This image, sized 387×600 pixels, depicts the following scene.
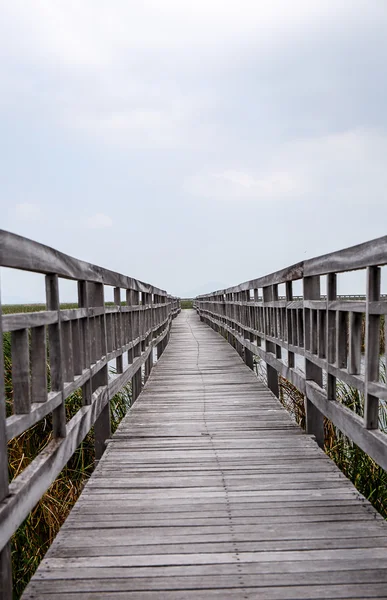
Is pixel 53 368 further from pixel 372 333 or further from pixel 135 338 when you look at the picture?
pixel 135 338

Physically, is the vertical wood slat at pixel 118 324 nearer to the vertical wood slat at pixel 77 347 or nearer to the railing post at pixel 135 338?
the railing post at pixel 135 338

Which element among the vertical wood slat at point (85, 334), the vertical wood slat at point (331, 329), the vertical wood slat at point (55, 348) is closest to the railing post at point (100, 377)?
the vertical wood slat at point (85, 334)

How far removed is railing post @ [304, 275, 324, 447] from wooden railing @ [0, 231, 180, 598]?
5.58 ft

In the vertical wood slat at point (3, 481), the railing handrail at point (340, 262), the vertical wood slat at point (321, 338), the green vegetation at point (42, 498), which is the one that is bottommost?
the green vegetation at point (42, 498)

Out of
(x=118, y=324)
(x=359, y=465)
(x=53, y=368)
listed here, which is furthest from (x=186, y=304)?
(x=53, y=368)

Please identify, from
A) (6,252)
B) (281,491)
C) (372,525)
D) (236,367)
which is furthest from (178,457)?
(236,367)

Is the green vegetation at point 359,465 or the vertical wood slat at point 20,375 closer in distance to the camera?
the vertical wood slat at point 20,375

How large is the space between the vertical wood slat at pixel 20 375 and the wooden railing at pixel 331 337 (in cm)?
172

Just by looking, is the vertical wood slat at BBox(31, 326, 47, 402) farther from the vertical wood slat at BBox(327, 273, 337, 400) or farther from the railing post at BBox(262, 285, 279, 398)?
the railing post at BBox(262, 285, 279, 398)

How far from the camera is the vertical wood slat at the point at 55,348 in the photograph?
2.88 metres

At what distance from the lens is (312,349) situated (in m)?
4.20

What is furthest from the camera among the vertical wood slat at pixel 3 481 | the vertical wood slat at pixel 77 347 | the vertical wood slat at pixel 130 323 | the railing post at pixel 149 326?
the railing post at pixel 149 326

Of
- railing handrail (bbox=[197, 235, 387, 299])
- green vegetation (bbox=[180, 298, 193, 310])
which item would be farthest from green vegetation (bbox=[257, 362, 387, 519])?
green vegetation (bbox=[180, 298, 193, 310])

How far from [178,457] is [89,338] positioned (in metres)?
1.12
